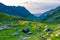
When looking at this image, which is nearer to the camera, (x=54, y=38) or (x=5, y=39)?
(x=54, y=38)

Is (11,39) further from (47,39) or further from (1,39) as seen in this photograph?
(47,39)

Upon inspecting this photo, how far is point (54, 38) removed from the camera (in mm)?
135500

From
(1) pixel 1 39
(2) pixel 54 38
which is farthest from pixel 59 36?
(1) pixel 1 39

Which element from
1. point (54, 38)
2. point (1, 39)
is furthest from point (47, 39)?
point (1, 39)

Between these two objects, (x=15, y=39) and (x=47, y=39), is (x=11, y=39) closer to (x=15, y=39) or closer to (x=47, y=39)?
(x=15, y=39)

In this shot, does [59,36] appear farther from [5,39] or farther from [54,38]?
[5,39]

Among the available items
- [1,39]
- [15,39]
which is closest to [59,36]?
[15,39]

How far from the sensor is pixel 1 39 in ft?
484

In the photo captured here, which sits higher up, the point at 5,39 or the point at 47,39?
the point at 5,39

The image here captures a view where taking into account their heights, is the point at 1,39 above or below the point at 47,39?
above

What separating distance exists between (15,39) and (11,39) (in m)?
4.77

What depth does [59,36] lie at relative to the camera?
456ft

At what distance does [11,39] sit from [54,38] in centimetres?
3324

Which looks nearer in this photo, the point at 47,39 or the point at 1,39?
the point at 47,39
